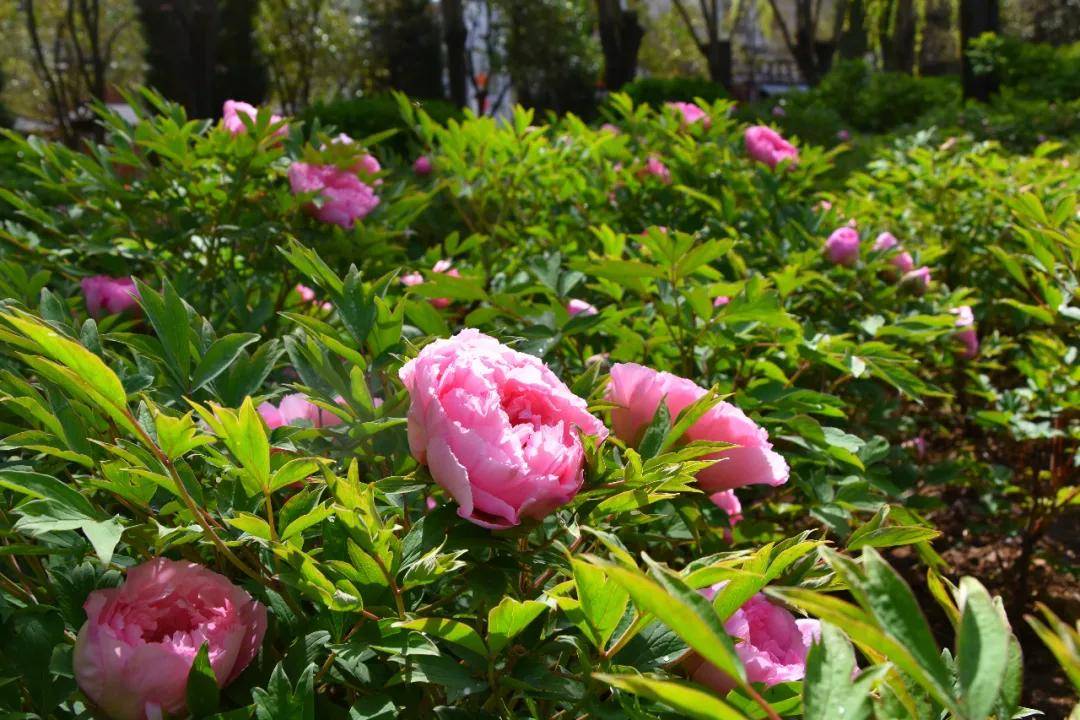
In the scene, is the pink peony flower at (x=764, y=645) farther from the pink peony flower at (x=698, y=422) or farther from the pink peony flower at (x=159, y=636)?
the pink peony flower at (x=159, y=636)

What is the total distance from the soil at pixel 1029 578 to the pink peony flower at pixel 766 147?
37.6 inches

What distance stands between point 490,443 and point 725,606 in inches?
8.6

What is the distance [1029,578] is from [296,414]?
7.61 feet

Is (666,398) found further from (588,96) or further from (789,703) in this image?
(588,96)

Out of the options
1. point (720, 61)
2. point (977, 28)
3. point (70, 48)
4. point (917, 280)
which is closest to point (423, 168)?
point (917, 280)

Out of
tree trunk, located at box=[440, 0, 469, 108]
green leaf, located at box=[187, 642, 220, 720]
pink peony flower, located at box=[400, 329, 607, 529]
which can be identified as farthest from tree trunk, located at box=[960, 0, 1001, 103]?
green leaf, located at box=[187, 642, 220, 720]

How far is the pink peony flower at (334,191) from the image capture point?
1843 mm

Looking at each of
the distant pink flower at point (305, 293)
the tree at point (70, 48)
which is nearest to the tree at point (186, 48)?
the tree at point (70, 48)

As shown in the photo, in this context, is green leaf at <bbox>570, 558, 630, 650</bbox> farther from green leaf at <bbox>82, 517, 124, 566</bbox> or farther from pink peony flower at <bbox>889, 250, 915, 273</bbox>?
pink peony flower at <bbox>889, 250, 915, 273</bbox>

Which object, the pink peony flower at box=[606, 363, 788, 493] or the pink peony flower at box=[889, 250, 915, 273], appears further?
the pink peony flower at box=[889, 250, 915, 273]

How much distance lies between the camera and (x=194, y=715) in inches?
29.7

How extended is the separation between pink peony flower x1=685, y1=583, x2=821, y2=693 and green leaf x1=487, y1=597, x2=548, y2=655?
0.17 m

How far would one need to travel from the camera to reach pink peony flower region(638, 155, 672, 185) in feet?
8.44

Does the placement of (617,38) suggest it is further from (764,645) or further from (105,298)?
(764,645)
